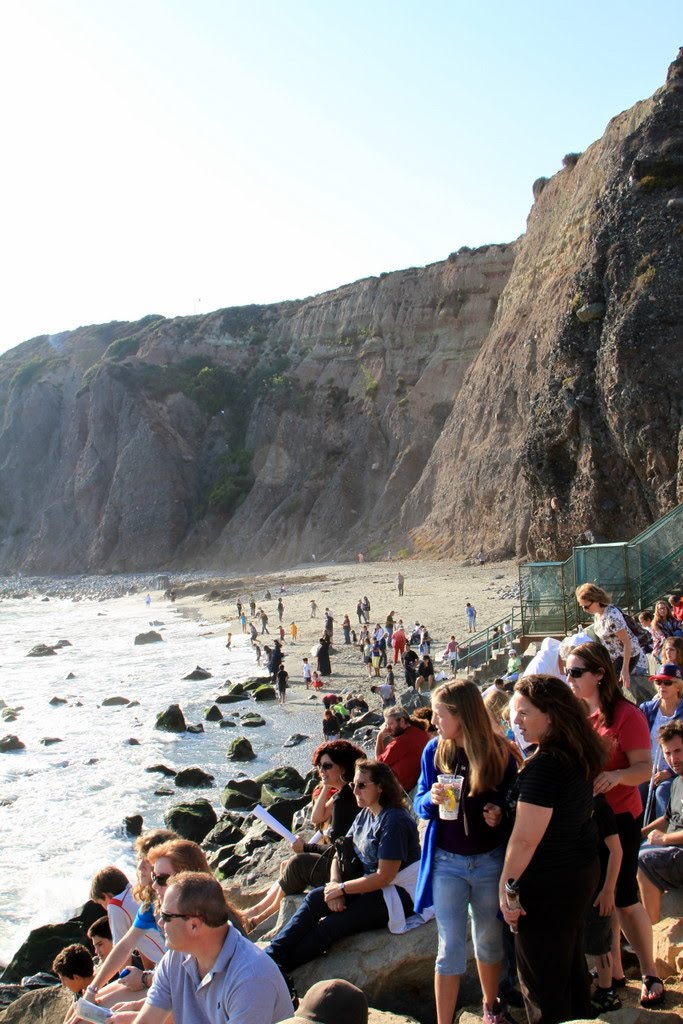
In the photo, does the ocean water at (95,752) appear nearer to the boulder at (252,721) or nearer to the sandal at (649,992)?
the boulder at (252,721)

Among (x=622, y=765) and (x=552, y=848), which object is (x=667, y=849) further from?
(x=552, y=848)

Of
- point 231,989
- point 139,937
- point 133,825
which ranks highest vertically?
point 231,989

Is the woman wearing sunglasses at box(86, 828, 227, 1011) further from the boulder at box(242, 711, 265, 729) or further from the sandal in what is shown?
the boulder at box(242, 711, 265, 729)

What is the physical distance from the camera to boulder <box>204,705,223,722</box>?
69.2 ft

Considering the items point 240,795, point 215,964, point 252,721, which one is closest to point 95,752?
point 252,721

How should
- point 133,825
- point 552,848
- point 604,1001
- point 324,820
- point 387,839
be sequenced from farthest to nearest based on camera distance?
1. point 133,825
2. point 324,820
3. point 387,839
4. point 604,1001
5. point 552,848

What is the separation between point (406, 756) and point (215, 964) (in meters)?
3.08

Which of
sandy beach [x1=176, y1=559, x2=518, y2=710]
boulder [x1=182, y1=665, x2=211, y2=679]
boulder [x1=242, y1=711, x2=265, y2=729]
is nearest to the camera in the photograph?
boulder [x1=242, y1=711, x2=265, y2=729]

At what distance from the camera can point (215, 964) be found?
3.31 metres

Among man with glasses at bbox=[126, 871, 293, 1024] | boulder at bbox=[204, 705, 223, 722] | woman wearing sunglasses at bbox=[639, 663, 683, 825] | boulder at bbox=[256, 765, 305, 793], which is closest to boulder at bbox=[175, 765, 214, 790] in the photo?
boulder at bbox=[256, 765, 305, 793]

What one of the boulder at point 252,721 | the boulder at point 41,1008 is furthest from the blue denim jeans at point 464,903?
the boulder at point 252,721

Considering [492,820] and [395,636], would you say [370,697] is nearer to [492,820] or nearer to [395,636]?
[395,636]

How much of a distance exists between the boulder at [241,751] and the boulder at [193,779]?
4.60 feet

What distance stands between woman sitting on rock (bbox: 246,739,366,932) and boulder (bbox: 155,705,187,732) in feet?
47.3
